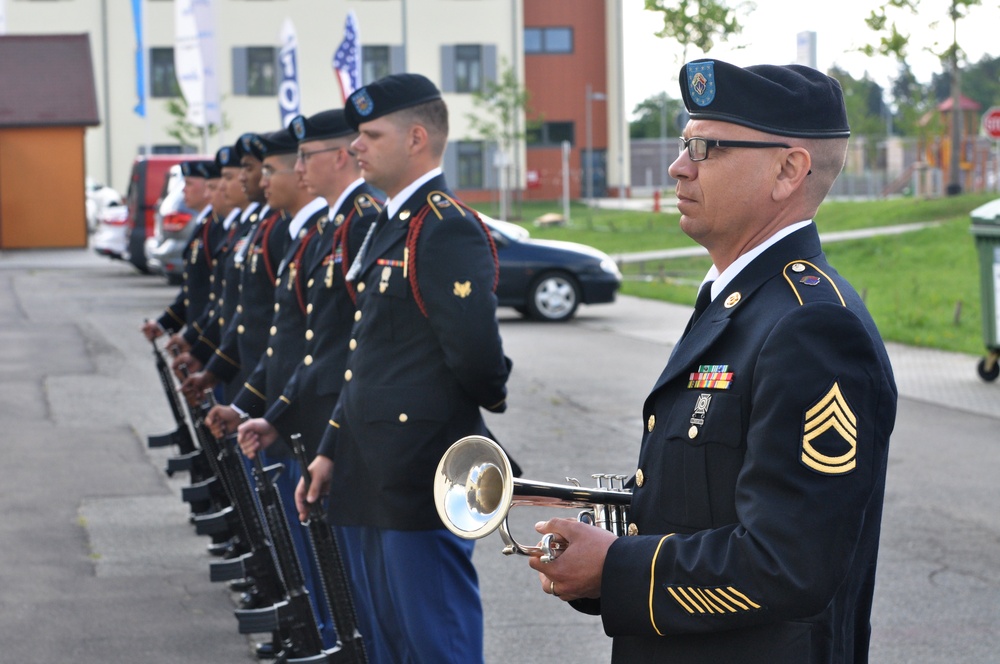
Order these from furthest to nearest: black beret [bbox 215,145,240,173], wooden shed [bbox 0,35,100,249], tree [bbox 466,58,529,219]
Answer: tree [bbox 466,58,529,219] < wooden shed [bbox 0,35,100,249] < black beret [bbox 215,145,240,173]

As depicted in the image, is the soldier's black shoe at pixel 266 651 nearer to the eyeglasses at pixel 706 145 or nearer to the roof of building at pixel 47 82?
the eyeglasses at pixel 706 145

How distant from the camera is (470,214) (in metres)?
4.37

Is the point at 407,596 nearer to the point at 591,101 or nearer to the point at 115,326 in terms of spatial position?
the point at 115,326

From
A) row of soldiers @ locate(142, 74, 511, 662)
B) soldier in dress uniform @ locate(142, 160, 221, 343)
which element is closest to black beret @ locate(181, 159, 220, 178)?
soldier in dress uniform @ locate(142, 160, 221, 343)

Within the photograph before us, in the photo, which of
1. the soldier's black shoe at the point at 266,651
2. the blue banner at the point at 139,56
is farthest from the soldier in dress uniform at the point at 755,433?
the blue banner at the point at 139,56

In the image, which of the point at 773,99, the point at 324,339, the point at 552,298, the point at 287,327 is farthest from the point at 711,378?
the point at 552,298

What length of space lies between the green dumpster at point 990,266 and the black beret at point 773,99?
1007 cm

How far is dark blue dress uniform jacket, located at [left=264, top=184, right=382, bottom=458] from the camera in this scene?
4770mm

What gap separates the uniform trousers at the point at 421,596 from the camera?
13.7ft

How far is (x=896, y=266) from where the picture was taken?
22.9 m

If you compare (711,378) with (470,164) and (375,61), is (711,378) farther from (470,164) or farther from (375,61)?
(470,164)

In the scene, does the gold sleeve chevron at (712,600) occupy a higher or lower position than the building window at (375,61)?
lower

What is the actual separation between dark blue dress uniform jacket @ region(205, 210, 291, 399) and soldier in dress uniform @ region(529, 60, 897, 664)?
3.80m

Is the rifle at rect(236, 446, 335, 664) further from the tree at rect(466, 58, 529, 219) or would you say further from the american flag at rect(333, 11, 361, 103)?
the tree at rect(466, 58, 529, 219)
